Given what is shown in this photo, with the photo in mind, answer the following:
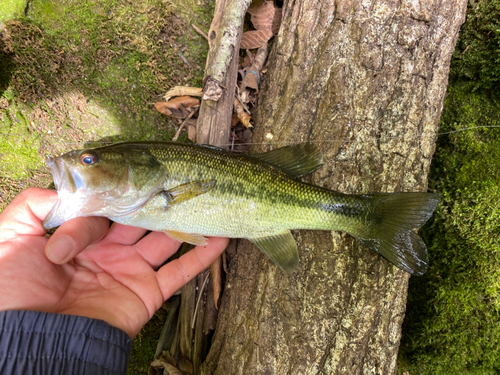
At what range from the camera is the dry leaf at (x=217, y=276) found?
294 centimetres

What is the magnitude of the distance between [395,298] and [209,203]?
1.77 m

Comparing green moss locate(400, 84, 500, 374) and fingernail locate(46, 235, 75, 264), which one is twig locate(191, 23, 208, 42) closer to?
fingernail locate(46, 235, 75, 264)

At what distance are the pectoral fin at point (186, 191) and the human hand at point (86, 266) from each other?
616 millimetres

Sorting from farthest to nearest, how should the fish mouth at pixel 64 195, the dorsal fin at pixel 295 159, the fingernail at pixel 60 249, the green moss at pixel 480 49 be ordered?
the green moss at pixel 480 49 < the dorsal fin at pixel 295 159 < the fish mouth at pixel 64 195 < the fingernail at pixel 60 249

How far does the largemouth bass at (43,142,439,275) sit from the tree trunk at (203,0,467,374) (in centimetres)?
25

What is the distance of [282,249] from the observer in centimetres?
245

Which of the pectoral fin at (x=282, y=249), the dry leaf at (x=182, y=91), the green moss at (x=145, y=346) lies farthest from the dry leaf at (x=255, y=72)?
the green moss at (x=145, y=346)

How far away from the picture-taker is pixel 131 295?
2.39 metres

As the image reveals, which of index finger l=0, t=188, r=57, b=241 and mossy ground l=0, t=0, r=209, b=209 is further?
mossy ground l=0, t=0, r=209, b=209

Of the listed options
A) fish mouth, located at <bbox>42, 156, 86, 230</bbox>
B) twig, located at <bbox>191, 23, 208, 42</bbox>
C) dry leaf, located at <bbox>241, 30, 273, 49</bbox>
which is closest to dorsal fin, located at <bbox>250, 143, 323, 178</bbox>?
fish mouth, located at <bbox>42, 156, 86, 230</bbox>

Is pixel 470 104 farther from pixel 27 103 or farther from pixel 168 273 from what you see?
pixel 27 103

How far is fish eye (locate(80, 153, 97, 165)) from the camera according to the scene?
6.99ft

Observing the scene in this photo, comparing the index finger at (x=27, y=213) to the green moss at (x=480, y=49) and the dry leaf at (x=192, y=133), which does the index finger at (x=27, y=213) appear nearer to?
the dry leaf at (x=192, y=133)

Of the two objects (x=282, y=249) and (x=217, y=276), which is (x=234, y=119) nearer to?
(x=282, y=249)
